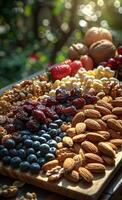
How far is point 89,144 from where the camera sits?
1.40 m

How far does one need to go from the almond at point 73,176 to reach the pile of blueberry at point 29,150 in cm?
9

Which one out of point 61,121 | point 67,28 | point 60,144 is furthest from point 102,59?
point 67,28

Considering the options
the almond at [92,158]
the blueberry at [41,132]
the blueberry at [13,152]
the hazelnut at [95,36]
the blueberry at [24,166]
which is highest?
the hazelnut at [95,36]

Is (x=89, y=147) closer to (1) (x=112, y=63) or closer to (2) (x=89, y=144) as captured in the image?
(2) (x=89, y=144)

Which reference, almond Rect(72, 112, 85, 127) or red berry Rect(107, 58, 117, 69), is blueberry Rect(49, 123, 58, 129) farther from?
red berry Rect(107, 58, 117, 69)

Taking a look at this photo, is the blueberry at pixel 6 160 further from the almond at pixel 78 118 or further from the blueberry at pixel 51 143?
the almond at pixel 78 118

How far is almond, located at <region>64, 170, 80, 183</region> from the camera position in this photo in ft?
4.24

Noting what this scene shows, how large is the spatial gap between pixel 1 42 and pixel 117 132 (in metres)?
2.56

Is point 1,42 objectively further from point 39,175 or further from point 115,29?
point 39,175

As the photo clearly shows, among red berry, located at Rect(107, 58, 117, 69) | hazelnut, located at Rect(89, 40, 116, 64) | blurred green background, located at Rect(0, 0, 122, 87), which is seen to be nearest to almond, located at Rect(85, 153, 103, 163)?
red berry, located at Rect(107, 58, 117, 69)

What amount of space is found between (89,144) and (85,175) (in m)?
0.13

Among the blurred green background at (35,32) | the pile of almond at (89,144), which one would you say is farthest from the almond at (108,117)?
the blurred green background at (35,32)

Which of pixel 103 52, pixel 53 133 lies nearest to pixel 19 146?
pixel 53 133

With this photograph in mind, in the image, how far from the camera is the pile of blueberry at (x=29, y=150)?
4.45ft
